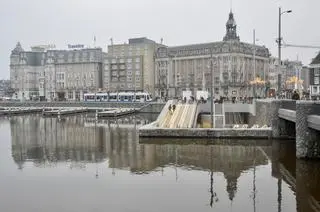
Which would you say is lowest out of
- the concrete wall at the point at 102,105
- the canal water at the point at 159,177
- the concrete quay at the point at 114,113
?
the canal water at the point at 159,177

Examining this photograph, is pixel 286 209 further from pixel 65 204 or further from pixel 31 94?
pixel 31 94

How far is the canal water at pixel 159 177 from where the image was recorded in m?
21.0

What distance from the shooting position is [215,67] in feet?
433

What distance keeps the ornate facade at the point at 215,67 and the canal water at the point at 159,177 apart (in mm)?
80346

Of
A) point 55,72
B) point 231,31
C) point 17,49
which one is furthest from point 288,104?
point 17,49

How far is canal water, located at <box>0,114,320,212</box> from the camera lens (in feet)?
69.1

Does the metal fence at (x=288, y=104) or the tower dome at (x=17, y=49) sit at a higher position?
the tower dome at (x=17, y=49)

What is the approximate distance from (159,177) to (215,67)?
107945mm

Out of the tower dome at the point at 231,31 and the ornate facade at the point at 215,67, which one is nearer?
the tower dome at the point at 231,31

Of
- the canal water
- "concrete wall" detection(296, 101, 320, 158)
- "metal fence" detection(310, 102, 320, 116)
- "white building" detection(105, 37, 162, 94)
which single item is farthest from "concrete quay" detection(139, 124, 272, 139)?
"white building" detection(105, 37, 162, 94)

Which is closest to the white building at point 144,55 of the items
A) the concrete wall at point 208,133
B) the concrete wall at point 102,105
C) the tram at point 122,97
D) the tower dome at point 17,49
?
the tram at point 122,97

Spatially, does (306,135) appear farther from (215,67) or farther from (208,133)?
(215,67)

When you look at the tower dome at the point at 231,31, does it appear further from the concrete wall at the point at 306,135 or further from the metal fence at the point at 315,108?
the metal fence at the point at 315,108

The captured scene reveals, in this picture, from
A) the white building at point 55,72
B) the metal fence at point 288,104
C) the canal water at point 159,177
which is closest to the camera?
the canal water at point 159,177
